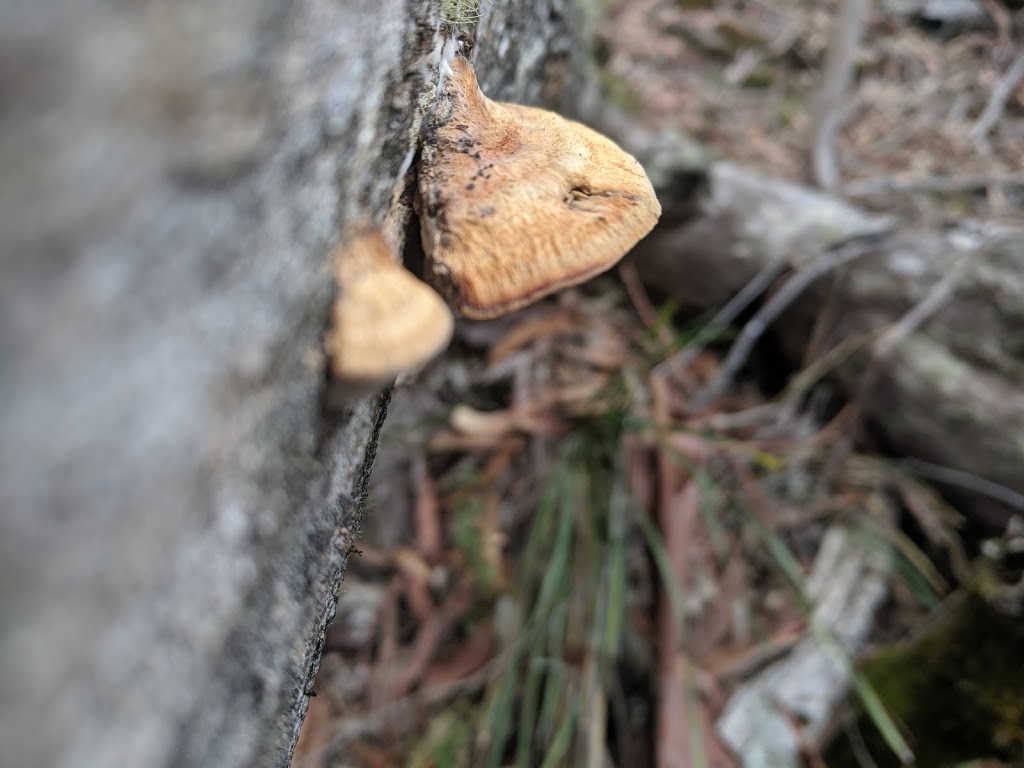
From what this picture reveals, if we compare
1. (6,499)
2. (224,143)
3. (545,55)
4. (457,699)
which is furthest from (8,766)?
(457,699)

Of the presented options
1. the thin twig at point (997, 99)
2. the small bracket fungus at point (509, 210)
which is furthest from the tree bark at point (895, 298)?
the small bracket fungus at point (509, 210)

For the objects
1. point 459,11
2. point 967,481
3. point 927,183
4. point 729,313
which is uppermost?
point 459,11

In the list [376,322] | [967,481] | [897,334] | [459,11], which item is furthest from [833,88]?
[376,322]

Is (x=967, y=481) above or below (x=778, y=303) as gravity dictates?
below

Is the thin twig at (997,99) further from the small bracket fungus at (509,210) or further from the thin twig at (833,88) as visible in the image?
the small bracket fungus at (509,210)

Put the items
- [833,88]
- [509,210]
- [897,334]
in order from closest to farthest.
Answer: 1. [509,210]
2. [897,334]
3. [833,88]

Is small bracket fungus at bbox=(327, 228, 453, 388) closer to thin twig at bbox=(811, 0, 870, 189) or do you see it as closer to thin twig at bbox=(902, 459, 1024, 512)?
thin twig at bbox=(902, 459, 1024, 512)

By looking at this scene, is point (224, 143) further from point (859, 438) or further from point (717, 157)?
point (717, 157)

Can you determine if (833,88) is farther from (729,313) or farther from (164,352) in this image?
(164,352)
